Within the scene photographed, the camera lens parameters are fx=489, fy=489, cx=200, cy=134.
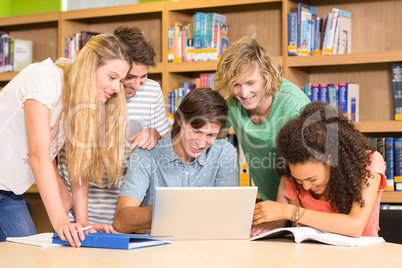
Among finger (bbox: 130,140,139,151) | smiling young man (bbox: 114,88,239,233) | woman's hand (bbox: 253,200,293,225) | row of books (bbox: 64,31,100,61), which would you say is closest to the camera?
woman's hand (bbox: 253,200,293,225)

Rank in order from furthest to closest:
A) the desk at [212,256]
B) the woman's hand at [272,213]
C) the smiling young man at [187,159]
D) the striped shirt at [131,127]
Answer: the striped shirt at [131,127] < the smiling young man at [187,159] < the woman's hand at [272,213] < the desk at [212,256]

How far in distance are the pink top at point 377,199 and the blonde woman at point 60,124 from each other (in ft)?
2.23

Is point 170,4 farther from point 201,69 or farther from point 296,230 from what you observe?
point 296,230

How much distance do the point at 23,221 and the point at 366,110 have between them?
222 cm

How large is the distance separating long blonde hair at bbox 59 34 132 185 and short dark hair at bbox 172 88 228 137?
10.8 inches

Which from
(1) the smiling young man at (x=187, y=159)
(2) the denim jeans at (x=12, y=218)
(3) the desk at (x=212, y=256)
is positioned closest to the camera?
(3) the desk at (x=212, y=256)

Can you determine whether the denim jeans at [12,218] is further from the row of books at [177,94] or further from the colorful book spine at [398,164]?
the colorful book spine at [398,164]

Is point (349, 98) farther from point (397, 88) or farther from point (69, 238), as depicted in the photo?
point (69, 238)

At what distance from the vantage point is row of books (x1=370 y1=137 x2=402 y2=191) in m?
2.87

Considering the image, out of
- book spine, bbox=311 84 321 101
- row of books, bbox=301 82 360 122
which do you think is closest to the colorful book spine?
row of books, bbox=301 82 360 122

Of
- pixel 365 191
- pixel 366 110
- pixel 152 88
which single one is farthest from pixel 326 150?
pixel 366 110

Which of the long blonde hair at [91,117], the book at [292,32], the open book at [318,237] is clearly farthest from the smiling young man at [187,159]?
the book at [292,32]

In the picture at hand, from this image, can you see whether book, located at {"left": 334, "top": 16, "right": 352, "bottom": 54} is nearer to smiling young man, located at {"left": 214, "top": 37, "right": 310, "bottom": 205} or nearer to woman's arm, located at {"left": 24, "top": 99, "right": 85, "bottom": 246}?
smiling young man, located at {"left": 214, "top": 37, "right": 310, "bottom": 205}

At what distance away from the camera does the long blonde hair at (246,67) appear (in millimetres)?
2008
